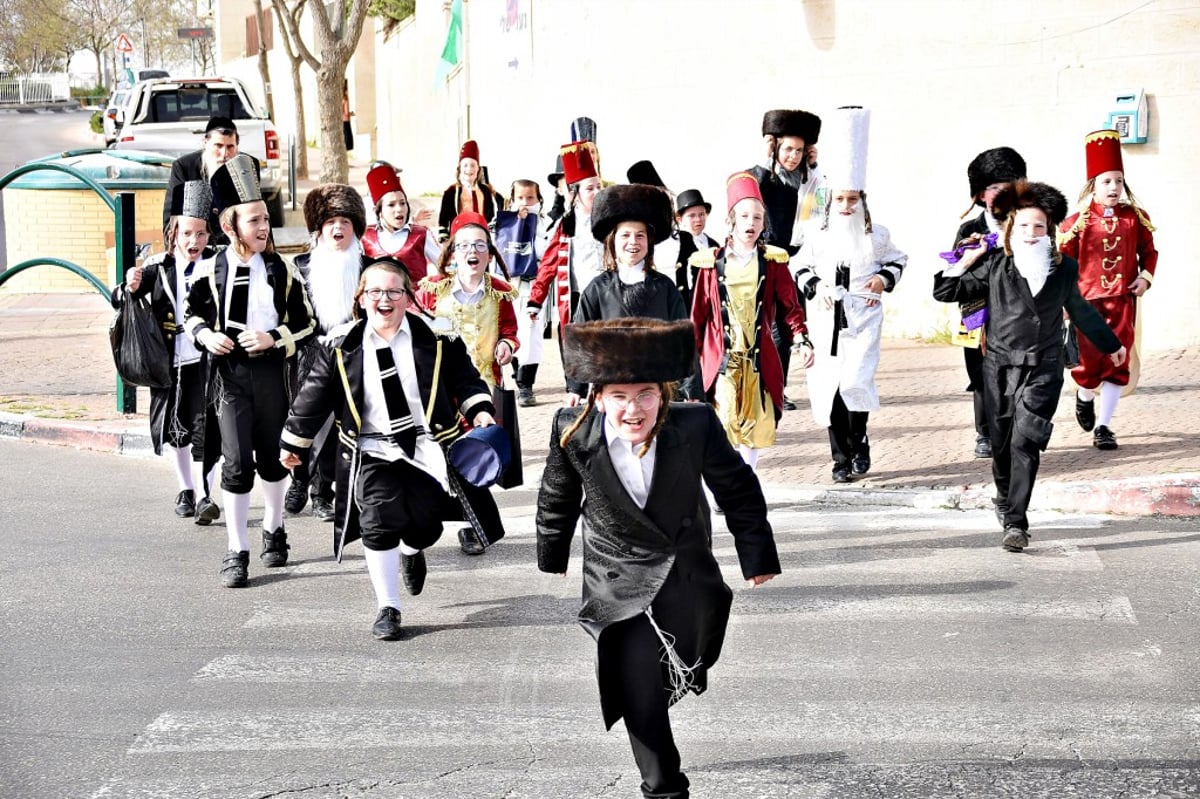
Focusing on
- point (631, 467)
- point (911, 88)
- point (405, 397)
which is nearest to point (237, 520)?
point (405, 397)

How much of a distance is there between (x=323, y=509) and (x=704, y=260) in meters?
2.58

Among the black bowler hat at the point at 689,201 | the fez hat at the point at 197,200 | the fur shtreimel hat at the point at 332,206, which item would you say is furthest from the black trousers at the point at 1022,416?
the fez hat at the point at 197,200

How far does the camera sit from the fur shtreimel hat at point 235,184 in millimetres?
8805

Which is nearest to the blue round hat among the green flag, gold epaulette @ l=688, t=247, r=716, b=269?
gold epaulette @ l=688, t=247, r=716, b=269

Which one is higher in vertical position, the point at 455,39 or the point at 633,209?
the point at 455,39

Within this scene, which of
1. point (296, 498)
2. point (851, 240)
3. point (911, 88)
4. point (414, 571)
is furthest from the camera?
point (911, 88)

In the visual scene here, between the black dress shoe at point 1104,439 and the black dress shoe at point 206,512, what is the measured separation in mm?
5468

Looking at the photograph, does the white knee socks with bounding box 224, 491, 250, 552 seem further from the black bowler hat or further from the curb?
the black bowler hat

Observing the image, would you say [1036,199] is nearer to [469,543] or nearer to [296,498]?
[469,543]

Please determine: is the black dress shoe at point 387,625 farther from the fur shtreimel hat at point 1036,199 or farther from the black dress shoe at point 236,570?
the fur shtreimel hat at point 1036,199

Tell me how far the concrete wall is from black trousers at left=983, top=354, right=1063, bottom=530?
631 cm

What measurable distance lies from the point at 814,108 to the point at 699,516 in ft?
36.8

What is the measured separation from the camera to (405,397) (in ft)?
24.2

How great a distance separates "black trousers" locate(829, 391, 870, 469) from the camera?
10.4m
